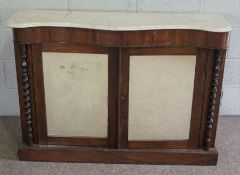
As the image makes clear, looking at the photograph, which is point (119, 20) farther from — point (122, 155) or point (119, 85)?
point (122, 155)

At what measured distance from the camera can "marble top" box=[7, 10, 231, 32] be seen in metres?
1.61

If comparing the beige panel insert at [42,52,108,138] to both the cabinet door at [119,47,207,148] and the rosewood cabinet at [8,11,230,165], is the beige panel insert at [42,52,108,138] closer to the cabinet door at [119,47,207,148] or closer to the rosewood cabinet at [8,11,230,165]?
the rosewood cabinet at [8,11,230,165]

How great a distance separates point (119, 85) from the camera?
5.80 feet

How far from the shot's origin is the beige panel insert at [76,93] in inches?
68.5

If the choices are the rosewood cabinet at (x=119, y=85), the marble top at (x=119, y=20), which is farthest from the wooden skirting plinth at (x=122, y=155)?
the marble top at (x=119, y=20)

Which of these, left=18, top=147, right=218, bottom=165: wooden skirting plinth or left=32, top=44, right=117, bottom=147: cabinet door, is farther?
left=18, top=147, right=218, bottom=165: wooden skirting plinth

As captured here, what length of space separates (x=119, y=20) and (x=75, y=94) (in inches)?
17.5

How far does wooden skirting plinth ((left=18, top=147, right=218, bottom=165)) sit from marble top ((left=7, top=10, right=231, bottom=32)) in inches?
27.5

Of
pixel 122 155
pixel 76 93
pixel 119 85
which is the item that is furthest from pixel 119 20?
pixel 122 155

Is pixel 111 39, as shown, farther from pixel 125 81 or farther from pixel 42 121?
pixel 42 121

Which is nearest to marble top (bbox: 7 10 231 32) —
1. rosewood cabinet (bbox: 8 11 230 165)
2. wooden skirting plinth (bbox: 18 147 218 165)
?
rosewood cabinet (bbox: 8 11 230 165)

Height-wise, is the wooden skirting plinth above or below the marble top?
below

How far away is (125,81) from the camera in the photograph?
69.5 inches

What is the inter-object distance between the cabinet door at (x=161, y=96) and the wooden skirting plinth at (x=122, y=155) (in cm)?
4
